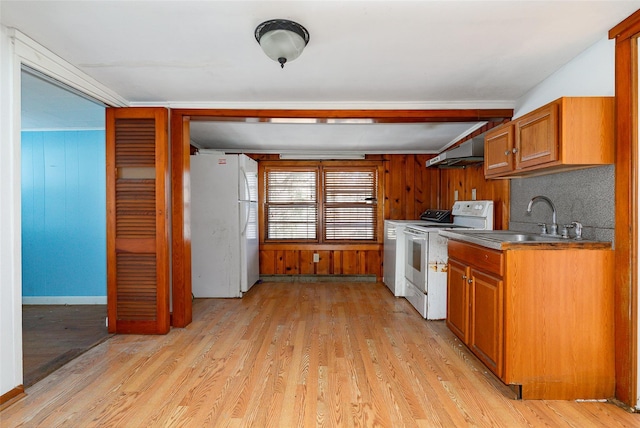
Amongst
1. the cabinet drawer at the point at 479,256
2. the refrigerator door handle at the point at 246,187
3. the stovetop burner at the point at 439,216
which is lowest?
the cabinet drawer at the point at 479,256

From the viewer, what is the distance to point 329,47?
201cm

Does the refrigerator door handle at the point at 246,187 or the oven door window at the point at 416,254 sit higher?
the refrigerator door handle at the point at 246,187

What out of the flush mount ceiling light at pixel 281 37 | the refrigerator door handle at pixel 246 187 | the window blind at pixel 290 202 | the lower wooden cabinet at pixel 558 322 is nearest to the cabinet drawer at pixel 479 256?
the lower wooden cabinet at pixel 558 322

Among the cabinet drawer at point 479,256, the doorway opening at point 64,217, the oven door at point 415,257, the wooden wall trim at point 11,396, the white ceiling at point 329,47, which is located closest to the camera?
the white ceiling at point 329,47

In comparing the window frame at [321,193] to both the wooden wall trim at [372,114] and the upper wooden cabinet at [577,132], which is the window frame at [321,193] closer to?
the wooden wall trim at [372,114]

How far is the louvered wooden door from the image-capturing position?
114 inches

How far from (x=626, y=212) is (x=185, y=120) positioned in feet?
10.8

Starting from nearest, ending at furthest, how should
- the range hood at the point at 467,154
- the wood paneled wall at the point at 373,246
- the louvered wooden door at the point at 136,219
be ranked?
the louvered wooden door at the point at 136,219 → the range hood at the point at 467,154 → the wood paneled wall at the point at 373,246

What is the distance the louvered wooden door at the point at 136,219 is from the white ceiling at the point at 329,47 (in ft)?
1.04

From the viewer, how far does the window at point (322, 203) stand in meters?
5.28

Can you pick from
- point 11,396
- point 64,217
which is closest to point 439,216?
point 11,396

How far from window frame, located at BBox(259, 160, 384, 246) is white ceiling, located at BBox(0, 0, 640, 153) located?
222 centimetres

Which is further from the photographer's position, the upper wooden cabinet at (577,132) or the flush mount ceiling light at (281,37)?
the upper wooden cabinet at (577,132)

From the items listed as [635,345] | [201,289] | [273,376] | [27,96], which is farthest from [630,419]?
[27,96]
